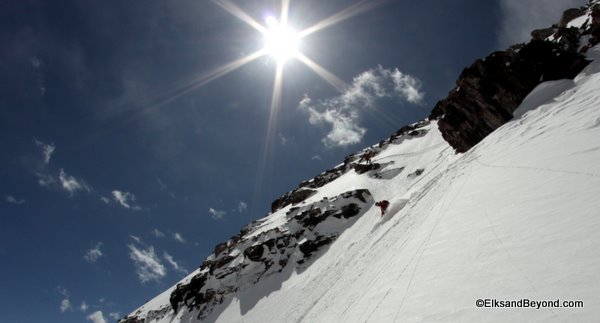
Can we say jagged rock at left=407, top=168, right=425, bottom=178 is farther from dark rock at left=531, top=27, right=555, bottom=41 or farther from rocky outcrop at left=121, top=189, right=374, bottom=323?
dark rock at left=531, top=27, right=555, bottom=41

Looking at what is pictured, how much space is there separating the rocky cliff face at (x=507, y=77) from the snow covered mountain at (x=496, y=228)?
0.12 metres

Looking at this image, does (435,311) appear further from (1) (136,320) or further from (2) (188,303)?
(1) (136,320)

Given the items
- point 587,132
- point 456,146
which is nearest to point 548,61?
point 456,146

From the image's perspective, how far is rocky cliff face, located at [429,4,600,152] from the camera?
96.8 ft

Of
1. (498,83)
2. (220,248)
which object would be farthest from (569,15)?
(220,248)

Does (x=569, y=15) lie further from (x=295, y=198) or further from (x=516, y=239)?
(x=516, y=239)

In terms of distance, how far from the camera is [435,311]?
641cm

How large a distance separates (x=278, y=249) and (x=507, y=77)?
36737 millimetres

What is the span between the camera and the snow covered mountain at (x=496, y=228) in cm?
582

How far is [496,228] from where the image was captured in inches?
343

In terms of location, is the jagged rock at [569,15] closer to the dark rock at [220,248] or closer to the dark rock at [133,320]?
the dark rock at [220,248]

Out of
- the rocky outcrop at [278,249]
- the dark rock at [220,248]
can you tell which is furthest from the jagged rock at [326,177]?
the dark rock at [220,248]

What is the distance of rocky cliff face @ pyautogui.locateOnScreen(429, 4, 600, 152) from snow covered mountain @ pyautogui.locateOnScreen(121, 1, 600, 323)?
0.39ft

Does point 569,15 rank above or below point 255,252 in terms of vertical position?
above
